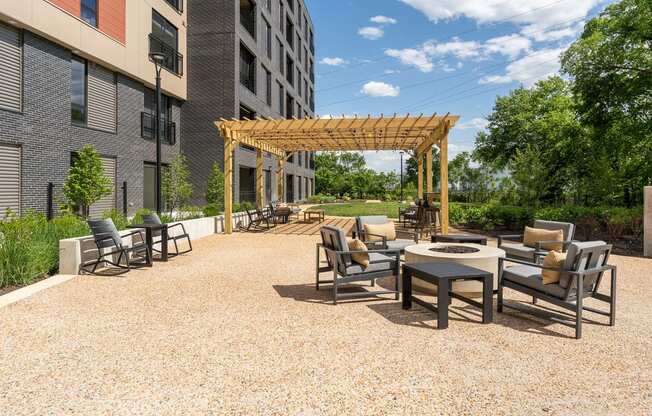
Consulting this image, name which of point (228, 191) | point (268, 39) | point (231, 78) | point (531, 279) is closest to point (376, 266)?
point (531, 279)

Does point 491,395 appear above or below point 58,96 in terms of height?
below

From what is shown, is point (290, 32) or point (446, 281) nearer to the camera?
point (446, 281)

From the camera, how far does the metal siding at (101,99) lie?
13.7 metres

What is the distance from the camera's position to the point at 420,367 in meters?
3.32

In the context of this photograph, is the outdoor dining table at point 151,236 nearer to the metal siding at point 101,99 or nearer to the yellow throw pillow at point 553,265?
the yellow throw pillow at point 553,265

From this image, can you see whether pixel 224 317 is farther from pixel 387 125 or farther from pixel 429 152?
pixel 429 152

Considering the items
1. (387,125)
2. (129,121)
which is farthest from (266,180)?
(387,125)

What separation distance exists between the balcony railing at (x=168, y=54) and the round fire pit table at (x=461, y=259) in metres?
15.2

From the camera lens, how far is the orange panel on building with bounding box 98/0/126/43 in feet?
45.2

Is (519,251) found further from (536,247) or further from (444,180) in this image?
(444,180)

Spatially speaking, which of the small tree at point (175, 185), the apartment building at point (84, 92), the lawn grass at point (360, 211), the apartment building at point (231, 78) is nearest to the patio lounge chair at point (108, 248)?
the apartment building at point (84, 92)

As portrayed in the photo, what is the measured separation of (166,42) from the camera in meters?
18.0

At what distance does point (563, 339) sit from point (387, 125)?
9656 mm

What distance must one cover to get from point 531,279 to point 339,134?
38.1 ft
